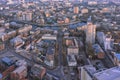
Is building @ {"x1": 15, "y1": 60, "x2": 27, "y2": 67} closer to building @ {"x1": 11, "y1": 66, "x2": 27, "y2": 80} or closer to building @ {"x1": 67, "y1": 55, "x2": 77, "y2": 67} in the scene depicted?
building @ {"x1": 11, "y1": 66, "x2": 27, "y2": 80}

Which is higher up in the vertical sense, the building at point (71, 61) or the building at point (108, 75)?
the building at point (108, 75)

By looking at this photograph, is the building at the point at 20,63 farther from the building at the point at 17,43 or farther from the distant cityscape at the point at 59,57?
the building at the point at 17,43

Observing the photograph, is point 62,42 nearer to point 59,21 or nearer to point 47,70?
point 47,70

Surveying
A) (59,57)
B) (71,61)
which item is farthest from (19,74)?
(59,57)

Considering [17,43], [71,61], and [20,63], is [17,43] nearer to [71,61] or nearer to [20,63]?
[20,63]

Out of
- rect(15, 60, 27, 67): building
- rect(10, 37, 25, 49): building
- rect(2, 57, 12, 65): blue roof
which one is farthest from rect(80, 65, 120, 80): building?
rect(10, 37, 25, 49): building

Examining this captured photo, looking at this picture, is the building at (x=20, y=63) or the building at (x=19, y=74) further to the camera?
the building at (x=20, y=63)

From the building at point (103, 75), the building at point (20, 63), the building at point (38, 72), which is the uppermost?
the building at point (103, 75)

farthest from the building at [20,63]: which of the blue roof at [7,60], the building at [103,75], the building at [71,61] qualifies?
the building at [103,75]

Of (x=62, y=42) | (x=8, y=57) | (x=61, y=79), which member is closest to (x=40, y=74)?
(x=61, y=79)

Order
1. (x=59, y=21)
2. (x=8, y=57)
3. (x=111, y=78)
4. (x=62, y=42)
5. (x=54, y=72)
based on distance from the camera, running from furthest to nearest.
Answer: (x=59, y=21) → (x=62, y=42) → (x=8, y=57) → (x=54, y=72) → (x=111, y=78)

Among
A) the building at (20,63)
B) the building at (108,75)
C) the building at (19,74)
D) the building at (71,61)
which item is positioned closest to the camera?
the building at (108,75)
